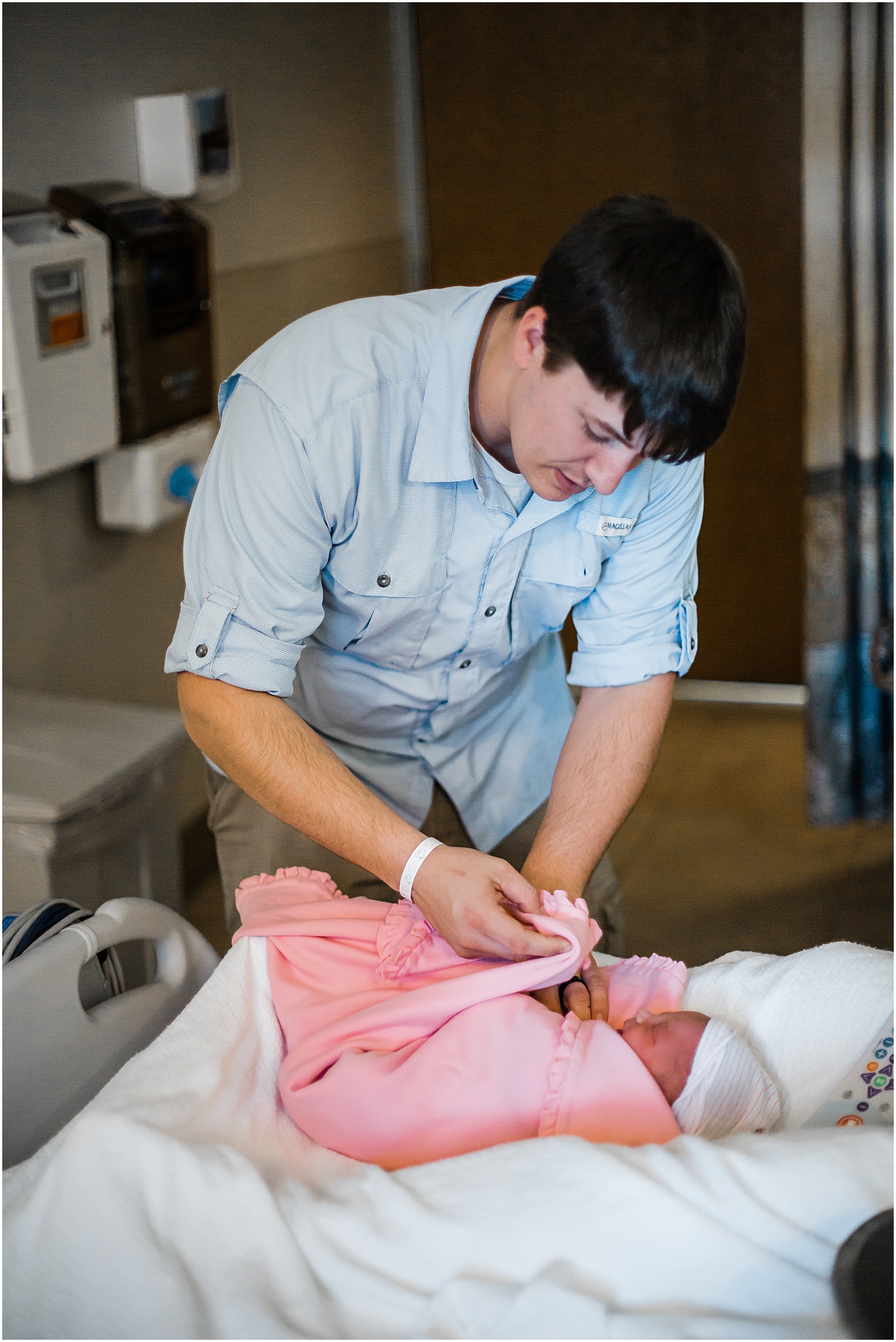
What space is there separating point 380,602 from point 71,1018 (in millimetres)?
569

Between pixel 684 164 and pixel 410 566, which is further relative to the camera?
pixel 684 164

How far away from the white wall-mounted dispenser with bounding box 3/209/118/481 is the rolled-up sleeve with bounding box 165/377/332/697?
0.91 metres

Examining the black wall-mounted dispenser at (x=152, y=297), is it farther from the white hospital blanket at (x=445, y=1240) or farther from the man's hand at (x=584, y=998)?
the white hospital blanket at (x=445, y=1240)

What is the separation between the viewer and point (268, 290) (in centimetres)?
301

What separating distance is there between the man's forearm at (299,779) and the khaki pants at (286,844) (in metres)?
0.27

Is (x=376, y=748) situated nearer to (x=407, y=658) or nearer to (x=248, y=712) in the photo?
(x=407, y=658)

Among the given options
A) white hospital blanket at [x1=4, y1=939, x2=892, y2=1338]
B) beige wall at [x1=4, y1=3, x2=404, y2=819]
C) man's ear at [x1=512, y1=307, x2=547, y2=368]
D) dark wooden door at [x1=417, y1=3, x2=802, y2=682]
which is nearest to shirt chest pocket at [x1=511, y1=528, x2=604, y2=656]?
man's ear at [x1=512, y1=307, x2=547, y2=368]

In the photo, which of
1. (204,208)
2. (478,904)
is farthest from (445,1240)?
(204,208)

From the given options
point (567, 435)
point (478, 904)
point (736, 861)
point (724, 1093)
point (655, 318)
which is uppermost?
point (655, 318)

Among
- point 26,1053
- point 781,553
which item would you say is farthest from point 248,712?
point 781,553

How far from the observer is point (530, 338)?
1186 millimetres

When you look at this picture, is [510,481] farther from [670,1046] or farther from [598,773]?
[670,1046]

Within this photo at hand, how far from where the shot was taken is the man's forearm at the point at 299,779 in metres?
1.28

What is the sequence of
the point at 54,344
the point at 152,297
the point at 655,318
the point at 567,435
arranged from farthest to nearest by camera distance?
the point at 152,297 → the point at 54,344 → the point at 567,435 → the point at 655,318
